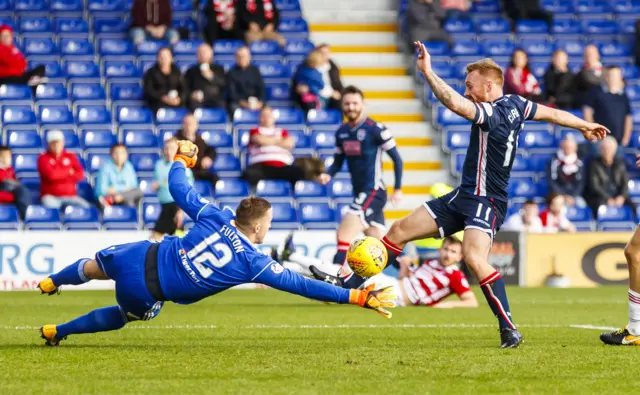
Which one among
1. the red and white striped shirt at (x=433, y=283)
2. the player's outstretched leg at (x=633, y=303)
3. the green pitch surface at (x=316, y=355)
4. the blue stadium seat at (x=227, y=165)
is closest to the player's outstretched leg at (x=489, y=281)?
the green pitch surface at (x=316, y=355)

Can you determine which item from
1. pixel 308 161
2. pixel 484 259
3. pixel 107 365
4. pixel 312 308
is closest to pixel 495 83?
pixel 484 259

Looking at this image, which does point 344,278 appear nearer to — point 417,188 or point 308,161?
point 308,161

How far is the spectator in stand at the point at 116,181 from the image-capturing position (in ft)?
55.2

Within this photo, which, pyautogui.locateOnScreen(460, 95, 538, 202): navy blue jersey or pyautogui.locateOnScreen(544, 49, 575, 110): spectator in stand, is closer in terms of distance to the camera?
pyautogui.locateOnScreen(460, 95, 538, 202): navy blue jersey

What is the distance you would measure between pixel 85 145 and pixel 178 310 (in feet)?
20.4

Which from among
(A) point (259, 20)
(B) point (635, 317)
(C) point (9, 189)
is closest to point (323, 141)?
(A) point (259, 20)

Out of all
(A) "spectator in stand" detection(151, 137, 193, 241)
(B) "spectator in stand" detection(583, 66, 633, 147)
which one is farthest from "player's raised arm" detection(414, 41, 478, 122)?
(B) "spectator in stand" detection(583, 66, 633, 147)

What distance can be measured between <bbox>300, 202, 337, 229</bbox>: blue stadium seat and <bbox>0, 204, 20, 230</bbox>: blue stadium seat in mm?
4220

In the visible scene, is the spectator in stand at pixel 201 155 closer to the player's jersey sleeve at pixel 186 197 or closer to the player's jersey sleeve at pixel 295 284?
the player's jersey sleeve at pixel 186 197

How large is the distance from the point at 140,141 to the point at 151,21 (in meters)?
2.89

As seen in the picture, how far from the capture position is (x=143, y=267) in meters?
7.52

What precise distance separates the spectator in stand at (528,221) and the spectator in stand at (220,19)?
20.1 ft

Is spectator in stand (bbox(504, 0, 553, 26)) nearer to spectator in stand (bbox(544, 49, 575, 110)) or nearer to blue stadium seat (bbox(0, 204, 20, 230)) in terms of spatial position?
spectator in stand (bbox(544, 49, 575, 110))

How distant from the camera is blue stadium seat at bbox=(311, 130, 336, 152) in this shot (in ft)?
62.5
